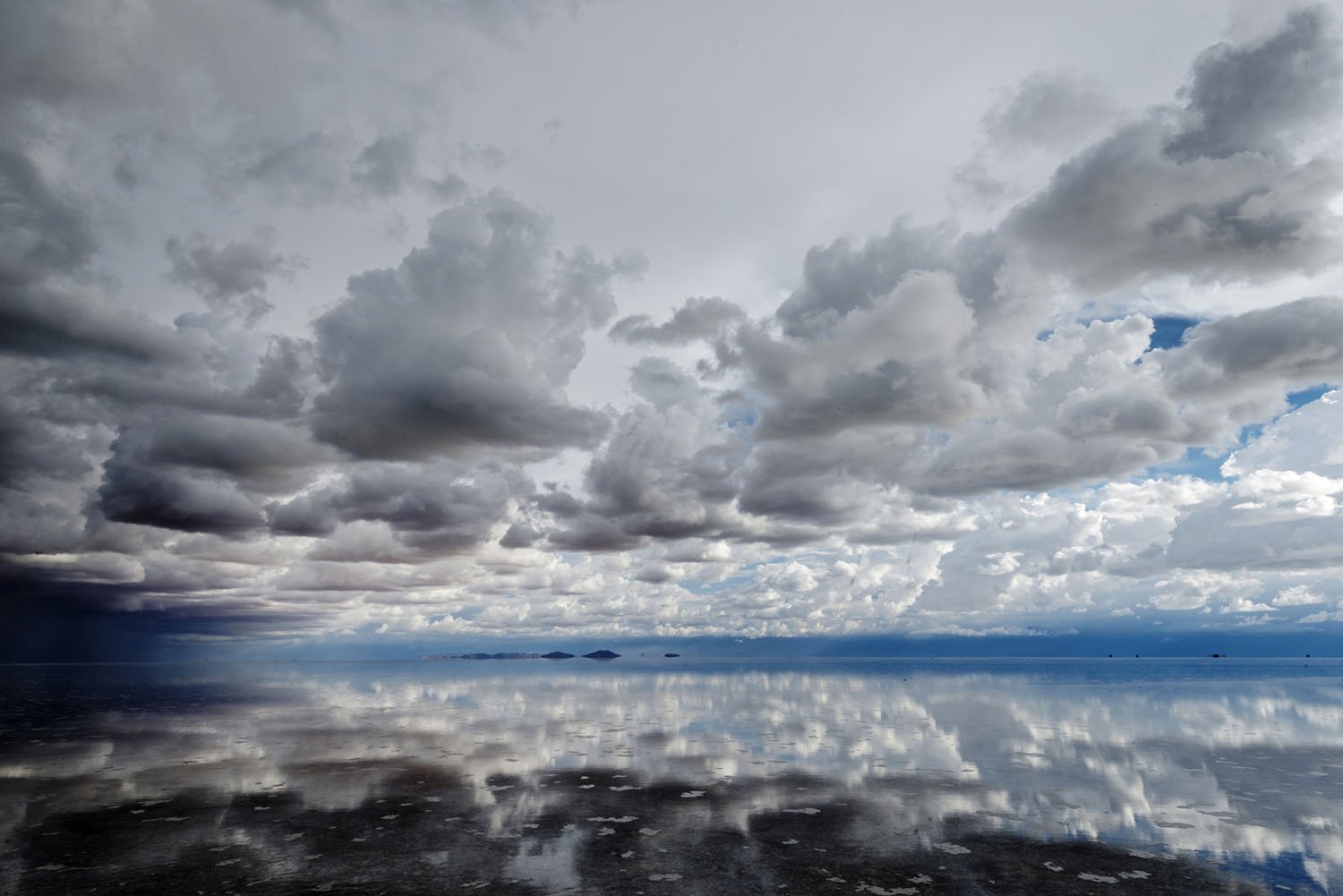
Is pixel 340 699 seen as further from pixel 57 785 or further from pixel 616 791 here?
pixel 616 791

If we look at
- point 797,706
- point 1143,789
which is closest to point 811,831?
point 1143,789

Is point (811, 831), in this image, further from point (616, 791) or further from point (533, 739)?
point (533, 739)

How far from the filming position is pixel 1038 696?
84.1 metres

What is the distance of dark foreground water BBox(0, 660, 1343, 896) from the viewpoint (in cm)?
1722

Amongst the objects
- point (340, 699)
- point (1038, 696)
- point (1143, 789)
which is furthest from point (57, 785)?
point (1038, 696)

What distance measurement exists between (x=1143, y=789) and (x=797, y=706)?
42.1m

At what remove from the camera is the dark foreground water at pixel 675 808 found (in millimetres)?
17219

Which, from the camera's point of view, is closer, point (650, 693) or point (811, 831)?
point (811, 831)

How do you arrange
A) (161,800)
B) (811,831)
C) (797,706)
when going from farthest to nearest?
(797,706), (161,800), (811,831)

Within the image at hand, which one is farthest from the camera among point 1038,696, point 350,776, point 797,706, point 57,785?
point 1038,696

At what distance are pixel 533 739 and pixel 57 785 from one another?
2179cm

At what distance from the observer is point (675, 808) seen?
24219 millimetres

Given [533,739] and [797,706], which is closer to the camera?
[533,739]

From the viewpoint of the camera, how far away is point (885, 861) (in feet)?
59.8
